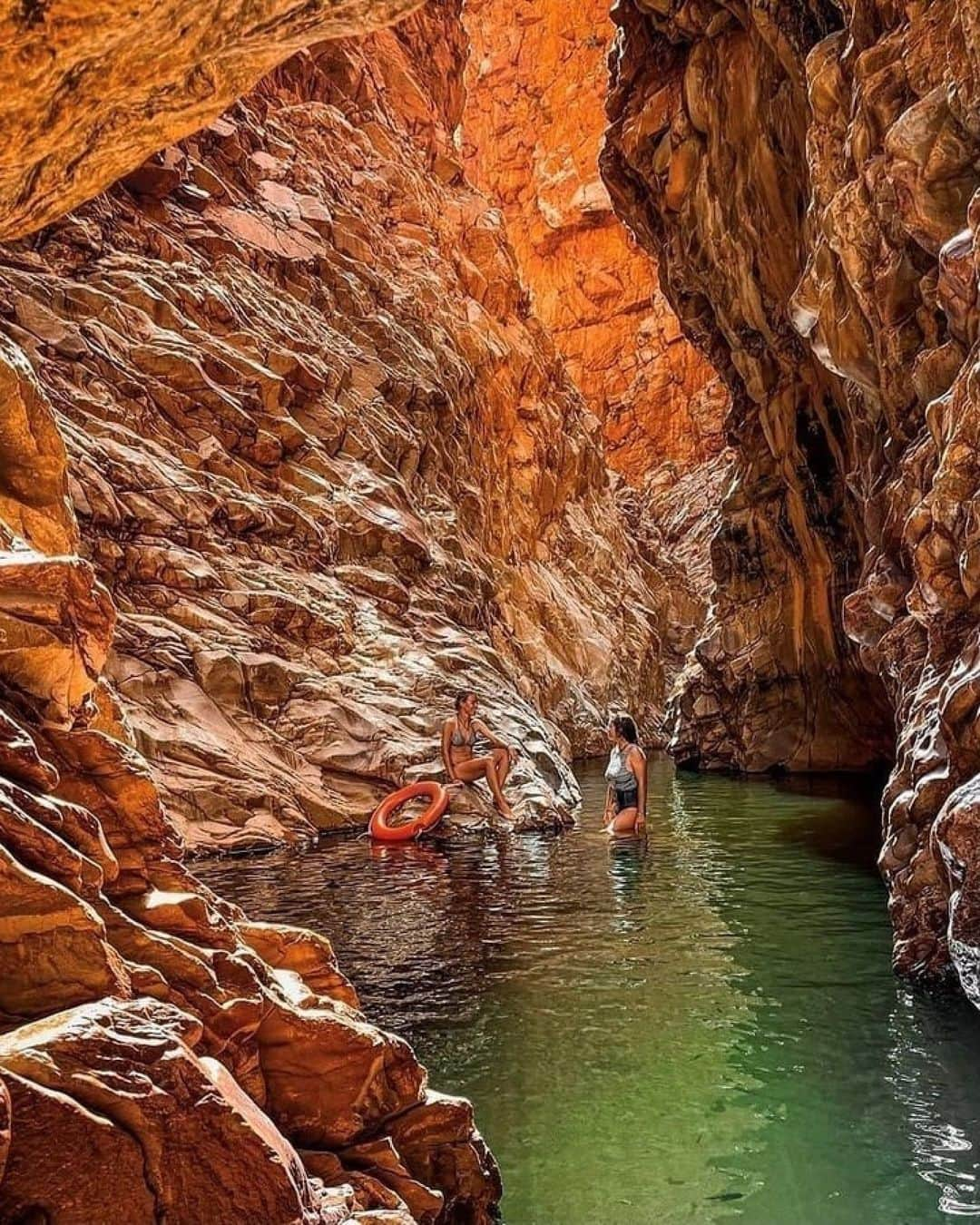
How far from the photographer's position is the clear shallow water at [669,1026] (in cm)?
395

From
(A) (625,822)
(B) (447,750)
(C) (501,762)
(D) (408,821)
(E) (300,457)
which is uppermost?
(E) (300,457)

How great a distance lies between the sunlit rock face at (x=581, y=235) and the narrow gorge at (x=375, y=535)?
1853cm

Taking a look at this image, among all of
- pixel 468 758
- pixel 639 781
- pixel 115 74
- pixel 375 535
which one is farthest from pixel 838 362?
pixel 375 535

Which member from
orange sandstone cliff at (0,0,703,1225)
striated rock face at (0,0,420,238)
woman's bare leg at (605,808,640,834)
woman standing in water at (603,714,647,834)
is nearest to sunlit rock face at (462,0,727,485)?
orange sandstone cliff at (0,0,703,1225)

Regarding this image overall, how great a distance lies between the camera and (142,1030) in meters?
2.64

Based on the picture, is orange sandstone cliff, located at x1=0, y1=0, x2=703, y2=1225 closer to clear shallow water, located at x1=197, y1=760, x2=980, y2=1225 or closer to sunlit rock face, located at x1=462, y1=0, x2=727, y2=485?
clear shallow water, located at x1=197, y1=760, x2=980, y2=1225

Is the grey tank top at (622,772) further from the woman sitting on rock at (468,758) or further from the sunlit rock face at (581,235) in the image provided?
the sunlit rock face at (581,235)

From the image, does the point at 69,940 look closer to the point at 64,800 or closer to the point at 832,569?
the point at 64,800

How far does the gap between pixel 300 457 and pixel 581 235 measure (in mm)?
43219

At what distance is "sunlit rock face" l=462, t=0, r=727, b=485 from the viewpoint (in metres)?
54.1

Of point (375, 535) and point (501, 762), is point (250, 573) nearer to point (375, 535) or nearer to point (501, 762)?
point (375, 535)

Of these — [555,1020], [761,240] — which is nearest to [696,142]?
[761,240]

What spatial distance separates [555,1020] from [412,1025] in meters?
0.83

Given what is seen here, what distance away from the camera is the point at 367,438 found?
19578 millimetres
